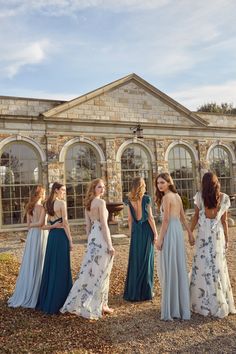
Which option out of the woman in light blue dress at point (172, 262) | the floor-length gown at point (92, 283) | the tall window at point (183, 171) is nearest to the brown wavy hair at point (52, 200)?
the floor-length gown at point (92, 283)

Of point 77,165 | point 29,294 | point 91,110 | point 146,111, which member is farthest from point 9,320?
point 146,111

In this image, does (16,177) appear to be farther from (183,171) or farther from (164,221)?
(164,221)

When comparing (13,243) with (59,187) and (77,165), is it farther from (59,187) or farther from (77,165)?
(59,187)

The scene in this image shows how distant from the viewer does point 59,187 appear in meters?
4.51

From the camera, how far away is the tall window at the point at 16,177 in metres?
11.9

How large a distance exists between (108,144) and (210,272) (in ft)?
32.0

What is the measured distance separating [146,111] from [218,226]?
35.3 ft

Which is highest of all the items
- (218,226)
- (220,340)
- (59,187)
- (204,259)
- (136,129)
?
(136,129)

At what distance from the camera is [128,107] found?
1412cm

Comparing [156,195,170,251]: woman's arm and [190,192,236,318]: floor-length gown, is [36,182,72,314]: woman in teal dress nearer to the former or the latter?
Answer: [156,195,170,251]: woman's arm

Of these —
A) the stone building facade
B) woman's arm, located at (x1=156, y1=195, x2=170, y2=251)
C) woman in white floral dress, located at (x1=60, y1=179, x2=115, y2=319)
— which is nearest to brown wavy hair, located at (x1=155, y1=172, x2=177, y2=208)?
woman's arm, located at (x1=156, y1=195, x2=170, y2=251)

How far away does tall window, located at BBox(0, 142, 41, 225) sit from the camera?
11.9m

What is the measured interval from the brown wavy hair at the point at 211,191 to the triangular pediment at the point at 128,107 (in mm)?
9231

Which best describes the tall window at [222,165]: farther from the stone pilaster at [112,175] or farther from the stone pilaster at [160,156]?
the stone pilaster at [112,175]
